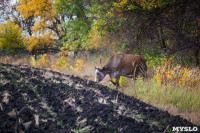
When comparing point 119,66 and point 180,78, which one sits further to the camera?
point 119,66

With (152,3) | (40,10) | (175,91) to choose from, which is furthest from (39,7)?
(175,91)

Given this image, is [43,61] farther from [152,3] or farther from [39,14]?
[152,3]

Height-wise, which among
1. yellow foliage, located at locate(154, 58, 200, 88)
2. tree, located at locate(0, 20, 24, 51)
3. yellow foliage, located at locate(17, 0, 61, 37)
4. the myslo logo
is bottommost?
the myslo logo

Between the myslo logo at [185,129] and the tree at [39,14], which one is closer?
the myslo logo at [185,129]

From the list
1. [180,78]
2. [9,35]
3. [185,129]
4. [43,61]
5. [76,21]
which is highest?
[76,21]

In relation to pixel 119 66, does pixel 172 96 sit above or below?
below

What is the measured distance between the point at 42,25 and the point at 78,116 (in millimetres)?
14047

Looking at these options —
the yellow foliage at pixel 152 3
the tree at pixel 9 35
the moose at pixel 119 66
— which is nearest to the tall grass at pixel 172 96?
the moose at pixel 119 66

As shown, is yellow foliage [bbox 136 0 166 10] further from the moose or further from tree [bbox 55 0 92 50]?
tree [bbox 55 0 92 50]

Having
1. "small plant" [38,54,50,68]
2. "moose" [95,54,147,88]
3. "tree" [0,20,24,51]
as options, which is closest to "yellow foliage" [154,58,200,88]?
"moose" [95,54,147,88]

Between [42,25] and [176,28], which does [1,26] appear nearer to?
[42,25]

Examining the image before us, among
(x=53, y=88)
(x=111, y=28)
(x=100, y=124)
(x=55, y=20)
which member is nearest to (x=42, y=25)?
(x=55, y=20)

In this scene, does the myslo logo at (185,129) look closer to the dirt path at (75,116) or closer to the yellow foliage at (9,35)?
the dirt path at (75,116)

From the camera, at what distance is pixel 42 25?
15.2m
